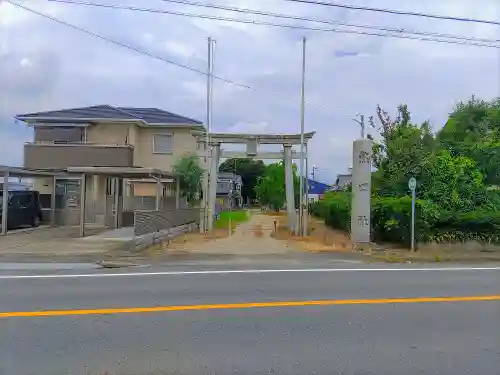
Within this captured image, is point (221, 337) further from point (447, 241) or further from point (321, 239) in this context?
point (321, 239)

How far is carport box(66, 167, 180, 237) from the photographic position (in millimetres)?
19344

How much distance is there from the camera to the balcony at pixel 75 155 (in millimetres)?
26422

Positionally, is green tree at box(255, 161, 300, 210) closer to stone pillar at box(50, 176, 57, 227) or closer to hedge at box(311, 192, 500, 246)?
stone pillar at box(50, 176, 57, 227)

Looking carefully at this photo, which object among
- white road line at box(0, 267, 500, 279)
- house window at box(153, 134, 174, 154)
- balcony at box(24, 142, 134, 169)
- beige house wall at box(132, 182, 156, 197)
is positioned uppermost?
house window at box(153, 134, 174, 154)

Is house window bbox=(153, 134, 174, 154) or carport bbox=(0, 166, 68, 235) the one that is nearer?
carport bbox=(0, 166, 68, 235)

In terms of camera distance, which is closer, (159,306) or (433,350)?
(433,350)

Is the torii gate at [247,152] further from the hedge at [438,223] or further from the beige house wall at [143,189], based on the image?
the hedge at [438,223]

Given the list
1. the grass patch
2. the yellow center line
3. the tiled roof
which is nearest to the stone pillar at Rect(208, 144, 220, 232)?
the grass patch

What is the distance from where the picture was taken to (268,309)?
7.53 m

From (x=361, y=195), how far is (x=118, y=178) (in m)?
12.1

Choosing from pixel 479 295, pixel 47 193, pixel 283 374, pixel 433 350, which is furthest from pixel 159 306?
pixel 47 193

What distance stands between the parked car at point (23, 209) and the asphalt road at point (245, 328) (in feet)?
42.9

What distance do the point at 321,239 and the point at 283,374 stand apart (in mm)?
15905

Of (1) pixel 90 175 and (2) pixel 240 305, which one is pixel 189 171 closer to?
(1) pixel 90 175
